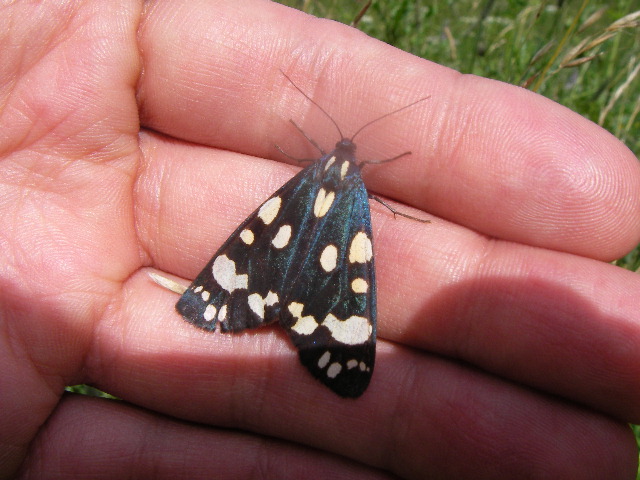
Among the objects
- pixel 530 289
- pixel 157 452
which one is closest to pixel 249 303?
pixel 157 452

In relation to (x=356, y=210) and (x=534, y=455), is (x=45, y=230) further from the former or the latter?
(x=534, y=455)

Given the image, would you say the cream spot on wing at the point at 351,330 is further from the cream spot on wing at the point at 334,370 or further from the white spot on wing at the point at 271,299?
Result: the white spot on wing at the point at 271,299

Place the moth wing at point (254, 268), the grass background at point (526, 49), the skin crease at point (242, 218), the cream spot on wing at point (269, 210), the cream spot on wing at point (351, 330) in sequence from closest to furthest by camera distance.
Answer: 1. the skin crease at point (242, 218)
2. the cream spot on wing at point (351, 330)
3. the moth wing at point (254, 268)
4. the cream spot on wing at point (269, 210)
5. the grass background at point (526, 49)

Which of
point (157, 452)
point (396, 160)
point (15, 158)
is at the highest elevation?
point (396, 160)

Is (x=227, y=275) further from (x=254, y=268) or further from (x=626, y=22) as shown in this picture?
(x=626, y=22)

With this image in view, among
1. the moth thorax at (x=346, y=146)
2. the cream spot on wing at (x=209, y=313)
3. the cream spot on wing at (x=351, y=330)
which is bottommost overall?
the cream spot on wing at (x=209, y=313)

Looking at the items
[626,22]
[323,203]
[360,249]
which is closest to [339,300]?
[360,249]

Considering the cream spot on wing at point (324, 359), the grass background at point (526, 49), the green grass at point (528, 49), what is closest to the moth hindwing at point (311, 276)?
the cream spot on wing at point (324, 359)
